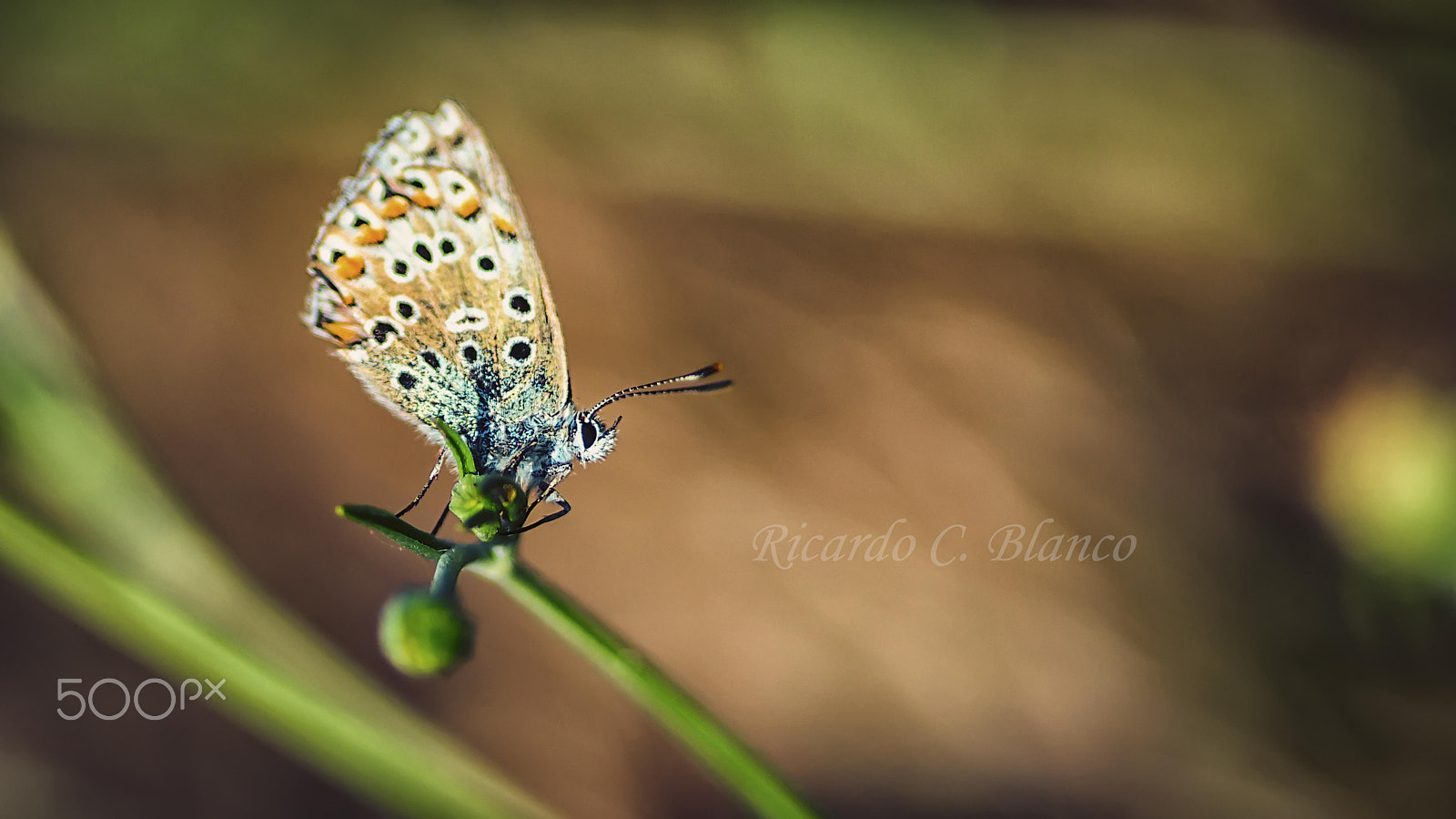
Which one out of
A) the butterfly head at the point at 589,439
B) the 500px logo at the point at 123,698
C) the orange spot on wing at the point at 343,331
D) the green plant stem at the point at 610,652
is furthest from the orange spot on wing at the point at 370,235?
the 500px logo at the point at 123,698

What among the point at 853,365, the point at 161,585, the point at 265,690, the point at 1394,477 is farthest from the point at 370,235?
the point at 1394,477

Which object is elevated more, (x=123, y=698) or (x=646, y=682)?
(x=646, y=682)

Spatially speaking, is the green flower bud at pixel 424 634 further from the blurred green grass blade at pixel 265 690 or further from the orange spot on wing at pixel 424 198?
the orange spot on wing at pixel 424 198

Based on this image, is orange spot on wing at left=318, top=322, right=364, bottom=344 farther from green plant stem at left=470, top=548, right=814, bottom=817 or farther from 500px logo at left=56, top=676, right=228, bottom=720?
500px logo at left=56, top=676, right=228, bottom=720

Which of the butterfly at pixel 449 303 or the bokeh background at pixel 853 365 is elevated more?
the bokeh background at pixel 853 365

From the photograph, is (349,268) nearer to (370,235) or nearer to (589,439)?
(370,235)

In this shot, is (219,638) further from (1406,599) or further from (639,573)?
(1406,599)

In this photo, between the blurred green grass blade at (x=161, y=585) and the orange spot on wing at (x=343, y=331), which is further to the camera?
the orange spot on wing at (x=343, y=331)

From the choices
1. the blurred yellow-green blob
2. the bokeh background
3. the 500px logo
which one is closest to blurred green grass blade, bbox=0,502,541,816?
the bokeh background
